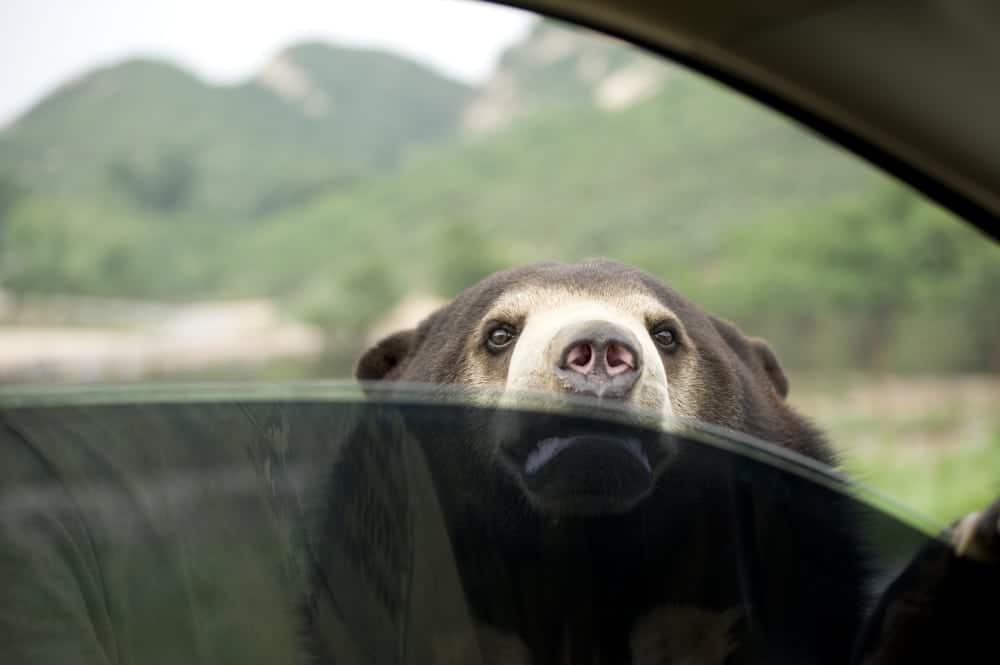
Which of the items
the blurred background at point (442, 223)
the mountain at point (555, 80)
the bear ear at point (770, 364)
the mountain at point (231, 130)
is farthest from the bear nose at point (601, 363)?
the mountain at point (231, 130)

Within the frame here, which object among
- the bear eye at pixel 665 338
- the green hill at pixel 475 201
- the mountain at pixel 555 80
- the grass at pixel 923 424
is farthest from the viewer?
the mountain at pixel 555 80

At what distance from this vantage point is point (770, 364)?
148 centimetres

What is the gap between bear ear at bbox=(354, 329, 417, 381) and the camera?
1.49 metres

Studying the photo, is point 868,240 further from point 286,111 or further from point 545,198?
point 286,111

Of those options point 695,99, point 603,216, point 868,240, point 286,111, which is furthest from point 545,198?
point 286,111

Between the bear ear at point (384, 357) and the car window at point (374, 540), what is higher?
the bear ear at point (384, 357)

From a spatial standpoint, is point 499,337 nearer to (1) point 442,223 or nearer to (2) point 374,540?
(2) point 374,540

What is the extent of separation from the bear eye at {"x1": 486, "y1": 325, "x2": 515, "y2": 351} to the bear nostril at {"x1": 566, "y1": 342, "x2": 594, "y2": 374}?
5.7 inches

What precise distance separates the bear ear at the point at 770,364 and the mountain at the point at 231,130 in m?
17.4

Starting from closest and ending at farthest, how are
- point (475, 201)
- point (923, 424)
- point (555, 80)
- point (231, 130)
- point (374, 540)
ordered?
point (374, 540) < point (923, 424) < point (475, 201) < point (555, 80) < point (231, 130)

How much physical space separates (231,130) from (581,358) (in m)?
21.1

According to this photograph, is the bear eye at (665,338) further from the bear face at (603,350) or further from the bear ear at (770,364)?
the bear ear at (770,364)

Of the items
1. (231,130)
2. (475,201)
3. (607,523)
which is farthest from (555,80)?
(607,523)

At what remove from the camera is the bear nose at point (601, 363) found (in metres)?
1.07
